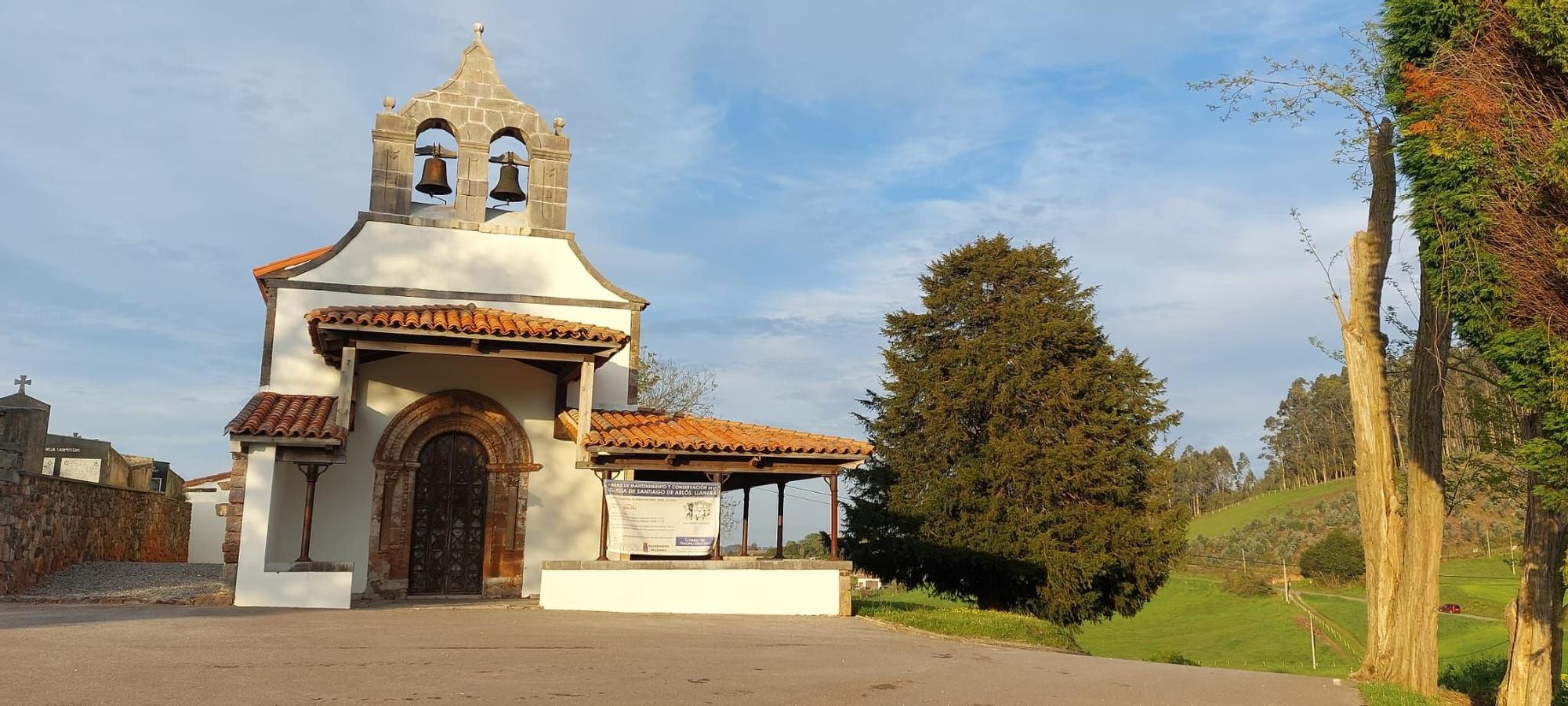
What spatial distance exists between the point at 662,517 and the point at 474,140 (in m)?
6.56

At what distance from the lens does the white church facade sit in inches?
504

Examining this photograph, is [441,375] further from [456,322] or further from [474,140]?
[474,140]

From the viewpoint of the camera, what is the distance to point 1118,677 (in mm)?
8891

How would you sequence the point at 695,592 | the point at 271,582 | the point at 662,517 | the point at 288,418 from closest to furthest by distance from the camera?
the point at 271,582, the point at 695,592, the point at 288,418, the point at 662,517

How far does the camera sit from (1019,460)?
22672 millimetres

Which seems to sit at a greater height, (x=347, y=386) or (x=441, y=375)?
(x=441, y=375)

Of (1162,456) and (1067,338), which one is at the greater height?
(1067,338)

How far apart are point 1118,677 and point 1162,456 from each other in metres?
15.2

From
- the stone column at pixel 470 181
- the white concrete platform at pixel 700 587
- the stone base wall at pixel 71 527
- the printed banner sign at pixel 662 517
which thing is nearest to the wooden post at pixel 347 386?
the white concrete platform at pixel 700 587

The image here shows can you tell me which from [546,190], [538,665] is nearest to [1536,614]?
[538,665]

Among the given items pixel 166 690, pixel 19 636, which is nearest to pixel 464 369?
pixel 19 636

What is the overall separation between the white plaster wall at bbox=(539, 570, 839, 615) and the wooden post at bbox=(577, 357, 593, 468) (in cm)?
149

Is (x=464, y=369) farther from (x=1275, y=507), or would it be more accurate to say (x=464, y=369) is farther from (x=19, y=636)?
(x=1275, y=507)

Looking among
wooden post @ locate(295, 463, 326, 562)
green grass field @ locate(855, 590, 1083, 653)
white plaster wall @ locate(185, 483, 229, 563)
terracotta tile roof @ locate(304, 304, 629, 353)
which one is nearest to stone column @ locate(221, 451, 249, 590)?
wooden post @ locate(295, 463, 326, 562)
